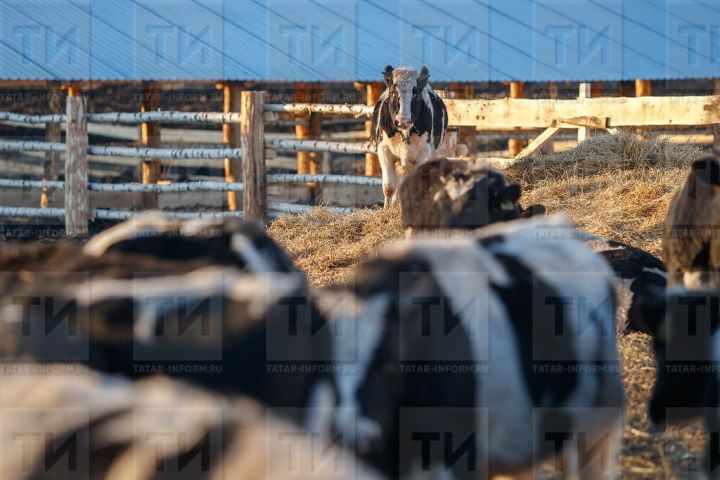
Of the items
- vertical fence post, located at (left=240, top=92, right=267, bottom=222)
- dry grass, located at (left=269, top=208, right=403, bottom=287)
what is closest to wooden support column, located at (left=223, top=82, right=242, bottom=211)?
vertical fence post, located at (left=240, top=92, right=267, bottom=222)

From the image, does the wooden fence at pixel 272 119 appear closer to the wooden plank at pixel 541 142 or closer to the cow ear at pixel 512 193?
the wooden plank at pixel 541 142

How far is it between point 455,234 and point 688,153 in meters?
5.72

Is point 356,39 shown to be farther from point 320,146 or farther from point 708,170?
point 708,170

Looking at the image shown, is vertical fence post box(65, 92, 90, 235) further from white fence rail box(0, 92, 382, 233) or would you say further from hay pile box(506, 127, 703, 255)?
hay pile box(506, 127, 703, 255)

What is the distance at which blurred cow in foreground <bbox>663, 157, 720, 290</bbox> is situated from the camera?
414cm

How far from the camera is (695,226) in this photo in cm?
419

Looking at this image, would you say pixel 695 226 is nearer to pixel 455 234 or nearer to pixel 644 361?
pixel 455 234

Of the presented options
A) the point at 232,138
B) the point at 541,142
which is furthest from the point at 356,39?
the point at 541,142

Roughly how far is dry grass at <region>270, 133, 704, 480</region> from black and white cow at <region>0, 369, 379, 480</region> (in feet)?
8.23

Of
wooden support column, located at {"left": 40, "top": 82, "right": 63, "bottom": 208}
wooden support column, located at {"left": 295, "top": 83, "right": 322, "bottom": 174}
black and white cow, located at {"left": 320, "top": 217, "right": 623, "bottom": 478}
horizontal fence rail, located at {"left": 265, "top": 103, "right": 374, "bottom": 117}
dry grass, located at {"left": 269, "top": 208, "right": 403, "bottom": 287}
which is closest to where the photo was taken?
black and white cow, located at {"left": 320, "top": 217, "right": 623, "bottom": 478}

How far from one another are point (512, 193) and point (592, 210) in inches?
144

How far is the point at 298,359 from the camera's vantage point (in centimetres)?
303

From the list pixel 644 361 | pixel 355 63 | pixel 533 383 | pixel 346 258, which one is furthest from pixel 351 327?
pixel 355 63

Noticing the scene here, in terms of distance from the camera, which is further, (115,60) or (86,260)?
(115,60)
